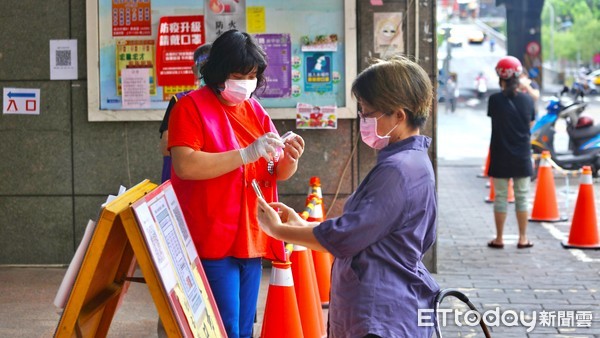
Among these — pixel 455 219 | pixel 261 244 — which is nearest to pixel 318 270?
pixel 261 244

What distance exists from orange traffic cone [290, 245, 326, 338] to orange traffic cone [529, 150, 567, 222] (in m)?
6.50

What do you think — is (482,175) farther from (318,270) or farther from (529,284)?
(318,270)

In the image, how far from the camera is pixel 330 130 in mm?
8766

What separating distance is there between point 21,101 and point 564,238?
232 inches

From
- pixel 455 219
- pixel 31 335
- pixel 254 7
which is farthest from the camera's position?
pixel 455 219

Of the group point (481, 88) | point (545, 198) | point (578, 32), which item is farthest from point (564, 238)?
point (578, 32)

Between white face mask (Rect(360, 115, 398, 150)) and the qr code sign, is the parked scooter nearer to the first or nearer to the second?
the qr code sign

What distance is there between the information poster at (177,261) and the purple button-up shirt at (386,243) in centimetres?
66

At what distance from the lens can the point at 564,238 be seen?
11.2 meters

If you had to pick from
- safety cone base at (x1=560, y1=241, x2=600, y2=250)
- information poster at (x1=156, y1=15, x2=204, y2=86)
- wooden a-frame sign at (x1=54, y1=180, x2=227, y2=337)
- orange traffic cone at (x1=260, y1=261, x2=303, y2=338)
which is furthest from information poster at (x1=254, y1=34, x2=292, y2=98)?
wooden a-frame sign at (x1=54, y1=180, x2=227, y2=337)

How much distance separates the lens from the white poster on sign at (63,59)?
8852 mm

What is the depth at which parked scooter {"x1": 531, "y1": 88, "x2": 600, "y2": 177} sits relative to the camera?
1692 centimetres

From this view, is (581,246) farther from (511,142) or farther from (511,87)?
(511,87)

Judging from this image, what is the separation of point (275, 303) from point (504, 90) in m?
5.57
